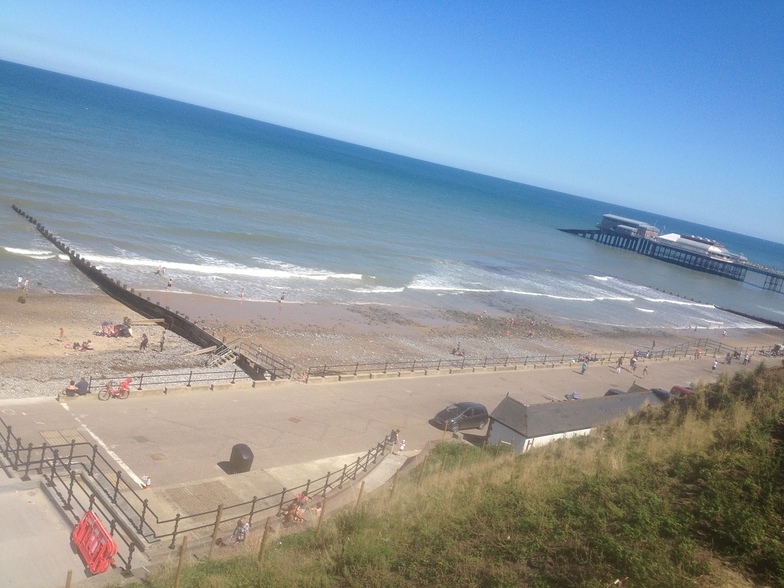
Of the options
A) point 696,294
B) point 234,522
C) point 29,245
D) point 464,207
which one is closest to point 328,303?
point 29,245

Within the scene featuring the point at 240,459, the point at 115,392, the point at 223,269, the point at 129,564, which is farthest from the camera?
the point at 223,269

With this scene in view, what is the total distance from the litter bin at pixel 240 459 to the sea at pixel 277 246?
90.0 ft

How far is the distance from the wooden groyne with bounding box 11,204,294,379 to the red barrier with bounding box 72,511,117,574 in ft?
48.7

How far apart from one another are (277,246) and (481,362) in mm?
33748

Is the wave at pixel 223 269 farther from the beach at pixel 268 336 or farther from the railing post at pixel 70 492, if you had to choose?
the railing post at pixel 70 492

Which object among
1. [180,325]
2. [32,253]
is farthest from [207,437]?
[32,253]

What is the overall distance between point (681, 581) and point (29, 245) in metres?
49.5

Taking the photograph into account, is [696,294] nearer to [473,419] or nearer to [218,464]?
[473,419]

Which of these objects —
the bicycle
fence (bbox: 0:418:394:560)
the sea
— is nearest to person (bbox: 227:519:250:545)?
fence (bbox: 0:418:394:560)

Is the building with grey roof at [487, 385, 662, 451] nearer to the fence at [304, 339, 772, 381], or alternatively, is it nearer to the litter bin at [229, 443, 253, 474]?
the fence at [304, 339, 772, 381]

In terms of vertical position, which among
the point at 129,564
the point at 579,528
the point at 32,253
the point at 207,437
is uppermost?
the point at 579,528

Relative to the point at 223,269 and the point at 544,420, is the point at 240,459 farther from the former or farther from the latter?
the point at 223,269

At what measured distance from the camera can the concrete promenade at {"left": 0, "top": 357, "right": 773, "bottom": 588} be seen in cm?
1077

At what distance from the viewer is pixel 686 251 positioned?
12719 cm
